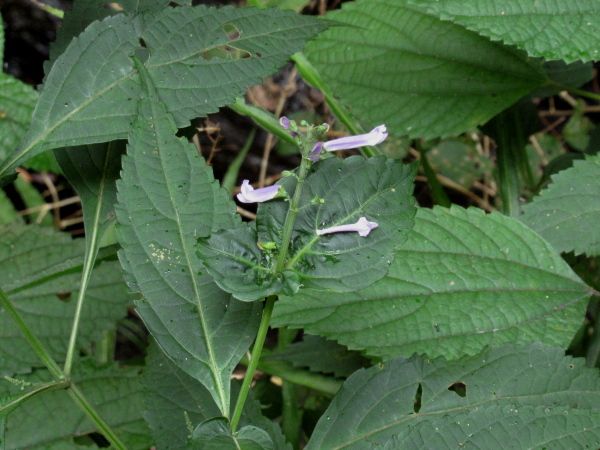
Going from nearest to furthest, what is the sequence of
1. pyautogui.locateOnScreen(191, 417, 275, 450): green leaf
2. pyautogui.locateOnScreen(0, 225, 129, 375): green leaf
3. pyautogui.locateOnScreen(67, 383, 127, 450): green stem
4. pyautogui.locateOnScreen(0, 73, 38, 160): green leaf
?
pyautogui.locateOnScreen(191, 417, 275, 450): green leaf → pyautogui.locateOnScreen(67, 383, 127, 450): green stem → pyautogui.locateOnScreen(0, 73, 38, 160): green leaf → pyautogui.locateOnScreen(0, 225, 129, 375): green leaf

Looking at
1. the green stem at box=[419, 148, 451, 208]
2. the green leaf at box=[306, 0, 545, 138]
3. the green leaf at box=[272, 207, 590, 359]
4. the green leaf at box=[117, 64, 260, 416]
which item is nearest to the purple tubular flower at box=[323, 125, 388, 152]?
the green leaf at box=[117, 64, 260, 416]

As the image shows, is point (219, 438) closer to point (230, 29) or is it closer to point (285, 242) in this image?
point (285, 242)

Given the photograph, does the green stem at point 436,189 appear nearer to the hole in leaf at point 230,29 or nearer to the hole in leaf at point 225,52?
the hole in leaf at point 225,52

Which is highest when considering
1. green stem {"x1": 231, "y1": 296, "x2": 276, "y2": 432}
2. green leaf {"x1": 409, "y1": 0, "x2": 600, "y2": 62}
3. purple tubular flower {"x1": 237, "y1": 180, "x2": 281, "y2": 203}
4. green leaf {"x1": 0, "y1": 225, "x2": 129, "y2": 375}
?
green leaf {"x1": 409, "y1": 0, "x2": 600, "y2": 62}

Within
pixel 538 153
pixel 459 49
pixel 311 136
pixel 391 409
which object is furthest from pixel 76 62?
pixel 538 153

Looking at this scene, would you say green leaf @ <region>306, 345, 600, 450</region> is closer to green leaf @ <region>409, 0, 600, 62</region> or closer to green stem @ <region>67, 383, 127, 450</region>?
green stem @ <region>67, 383, 127, 450</region>

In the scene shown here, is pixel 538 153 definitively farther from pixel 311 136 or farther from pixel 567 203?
pixel 311 136

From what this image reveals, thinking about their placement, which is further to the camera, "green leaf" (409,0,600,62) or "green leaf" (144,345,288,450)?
"green leaf" (409,0,600,62)
